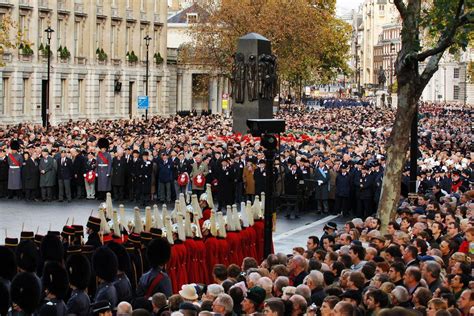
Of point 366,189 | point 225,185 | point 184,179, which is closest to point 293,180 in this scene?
point 225,185

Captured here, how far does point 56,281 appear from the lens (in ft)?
49.4

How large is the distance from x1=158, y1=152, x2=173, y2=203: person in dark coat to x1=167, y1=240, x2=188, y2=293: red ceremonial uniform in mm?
15218

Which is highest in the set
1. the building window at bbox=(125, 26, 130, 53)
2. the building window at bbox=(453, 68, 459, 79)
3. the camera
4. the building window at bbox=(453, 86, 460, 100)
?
the building window at bbox=(453, 68, 459, 79)

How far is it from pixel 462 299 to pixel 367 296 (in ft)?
3.89

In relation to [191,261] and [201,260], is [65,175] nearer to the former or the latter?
[201,260]

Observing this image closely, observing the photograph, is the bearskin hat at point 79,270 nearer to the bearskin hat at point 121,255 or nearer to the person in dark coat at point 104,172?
the bearskin hat at point 121,255

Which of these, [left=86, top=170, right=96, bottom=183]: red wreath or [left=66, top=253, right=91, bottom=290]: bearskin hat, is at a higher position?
[left=86, top=170, right=96, bottom=183]: red wreath

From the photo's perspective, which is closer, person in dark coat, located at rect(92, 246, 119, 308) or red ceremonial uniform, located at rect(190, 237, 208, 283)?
person in dark coat, located at rect(92, 246, 119, 308)

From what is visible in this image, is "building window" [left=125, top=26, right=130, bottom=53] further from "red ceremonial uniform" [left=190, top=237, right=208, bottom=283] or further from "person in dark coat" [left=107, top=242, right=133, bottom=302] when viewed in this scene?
"person in dark coat" [left=107, top=242, right=133, bottom=302]

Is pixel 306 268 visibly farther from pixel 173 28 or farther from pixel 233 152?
pixel 173 28

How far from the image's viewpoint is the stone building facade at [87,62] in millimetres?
63188

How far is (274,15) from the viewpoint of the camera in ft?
248

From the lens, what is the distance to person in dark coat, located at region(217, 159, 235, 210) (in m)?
33.8

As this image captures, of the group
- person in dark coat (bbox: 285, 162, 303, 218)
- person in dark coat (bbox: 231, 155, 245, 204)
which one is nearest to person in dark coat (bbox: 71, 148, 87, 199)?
person in dark coat (bbox: 231, 155, 245, 204)
